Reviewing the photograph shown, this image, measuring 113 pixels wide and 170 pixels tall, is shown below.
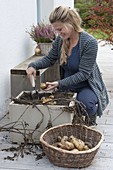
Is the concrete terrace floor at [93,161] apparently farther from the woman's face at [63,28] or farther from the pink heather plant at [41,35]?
the pink heather plant at [41,35]

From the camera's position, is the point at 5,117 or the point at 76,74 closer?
the point at 76,74

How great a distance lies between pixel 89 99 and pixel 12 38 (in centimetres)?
132

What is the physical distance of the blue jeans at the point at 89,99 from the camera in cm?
333

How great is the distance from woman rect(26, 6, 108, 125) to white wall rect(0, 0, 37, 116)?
65cm

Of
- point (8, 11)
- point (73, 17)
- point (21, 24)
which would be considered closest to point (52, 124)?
point (73, 17)

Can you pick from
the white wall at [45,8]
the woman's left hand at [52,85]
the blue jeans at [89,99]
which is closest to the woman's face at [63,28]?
the woman's left hand at [52,85]

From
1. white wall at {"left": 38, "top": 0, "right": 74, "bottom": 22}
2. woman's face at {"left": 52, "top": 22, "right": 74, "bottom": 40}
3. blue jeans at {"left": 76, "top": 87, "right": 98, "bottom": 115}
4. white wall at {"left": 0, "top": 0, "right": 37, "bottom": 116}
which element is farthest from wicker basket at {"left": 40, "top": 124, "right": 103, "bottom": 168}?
white wall at {"left": 38, "top": 0, "right": 74, "bottom": 22}

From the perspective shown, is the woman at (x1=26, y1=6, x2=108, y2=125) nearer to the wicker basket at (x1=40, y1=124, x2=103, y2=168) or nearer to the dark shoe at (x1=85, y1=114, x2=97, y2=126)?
the dark shoe at (x1=85, y1=114, x2=97, y2=126)

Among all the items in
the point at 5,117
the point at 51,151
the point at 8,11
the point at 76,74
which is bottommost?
the point at 5,117

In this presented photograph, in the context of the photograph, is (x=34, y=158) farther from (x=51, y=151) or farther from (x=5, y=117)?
(x=5, y=117)

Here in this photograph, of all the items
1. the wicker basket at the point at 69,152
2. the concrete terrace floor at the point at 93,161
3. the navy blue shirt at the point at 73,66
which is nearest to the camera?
the wicker basket at the point at 69,152

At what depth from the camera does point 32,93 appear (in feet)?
11.1

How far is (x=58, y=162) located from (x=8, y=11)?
1811mm

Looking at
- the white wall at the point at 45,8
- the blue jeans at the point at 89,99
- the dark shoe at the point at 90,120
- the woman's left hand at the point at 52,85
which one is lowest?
the dark shoe at the point at 90,120
